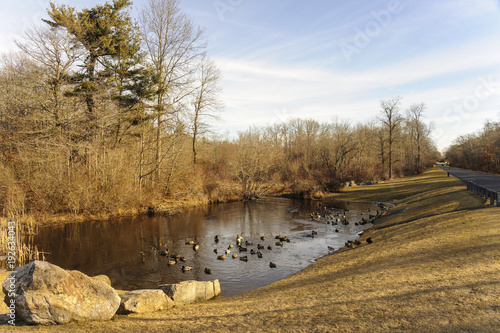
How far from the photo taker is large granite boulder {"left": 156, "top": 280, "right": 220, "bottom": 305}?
833cm

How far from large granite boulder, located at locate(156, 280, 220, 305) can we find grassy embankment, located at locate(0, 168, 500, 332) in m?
0.47

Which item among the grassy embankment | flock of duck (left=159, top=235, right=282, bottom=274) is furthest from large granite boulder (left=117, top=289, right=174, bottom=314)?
flock of duck (left=159, top=235, right=282, bottom=274)

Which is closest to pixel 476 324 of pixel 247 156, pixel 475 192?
pixel 475 192

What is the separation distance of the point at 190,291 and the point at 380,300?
5.13 meters

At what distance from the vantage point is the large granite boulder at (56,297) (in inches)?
222

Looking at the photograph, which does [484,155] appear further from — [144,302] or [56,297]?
[56,297]

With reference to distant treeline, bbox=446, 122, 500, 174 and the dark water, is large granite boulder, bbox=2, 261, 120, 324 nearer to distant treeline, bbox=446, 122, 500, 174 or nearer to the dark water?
the dark water

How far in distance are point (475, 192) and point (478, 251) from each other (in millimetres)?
14277

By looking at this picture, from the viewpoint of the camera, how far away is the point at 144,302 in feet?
23.7

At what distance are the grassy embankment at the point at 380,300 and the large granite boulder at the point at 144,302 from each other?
28 cm

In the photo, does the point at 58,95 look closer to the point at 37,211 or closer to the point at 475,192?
the point at 37,211

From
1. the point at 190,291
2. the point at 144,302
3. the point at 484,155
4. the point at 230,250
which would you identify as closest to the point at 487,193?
the point at 230,250

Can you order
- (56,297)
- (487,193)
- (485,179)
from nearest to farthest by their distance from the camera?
1. (56,297)
2. (487,193)
3. (485,179)

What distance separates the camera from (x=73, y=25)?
2508 cm
